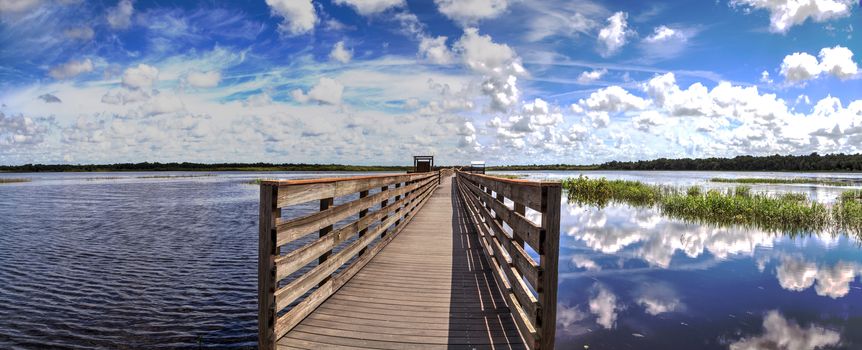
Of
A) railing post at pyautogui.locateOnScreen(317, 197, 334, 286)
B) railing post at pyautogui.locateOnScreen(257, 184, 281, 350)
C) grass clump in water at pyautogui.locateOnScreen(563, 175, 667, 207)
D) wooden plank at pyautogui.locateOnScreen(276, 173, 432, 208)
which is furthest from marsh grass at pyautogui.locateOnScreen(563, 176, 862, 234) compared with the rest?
railing post at pyautogui.locateOnScreen(257, 184, 281, 350)

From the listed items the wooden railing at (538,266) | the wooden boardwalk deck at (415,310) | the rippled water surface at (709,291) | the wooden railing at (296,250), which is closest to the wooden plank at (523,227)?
the wooden railing at (538,266)

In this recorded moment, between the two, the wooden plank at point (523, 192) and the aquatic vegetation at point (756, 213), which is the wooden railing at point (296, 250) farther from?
the aquatic vegetation at point (756, 213)

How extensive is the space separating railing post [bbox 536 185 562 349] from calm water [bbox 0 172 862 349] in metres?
2.43

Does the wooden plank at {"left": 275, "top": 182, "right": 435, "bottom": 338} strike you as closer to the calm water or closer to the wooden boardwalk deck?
the wooden boardwalk deck

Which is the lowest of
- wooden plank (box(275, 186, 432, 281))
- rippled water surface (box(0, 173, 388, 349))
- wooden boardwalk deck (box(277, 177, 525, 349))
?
rippled water surface (box(0, 173, 388, 349))

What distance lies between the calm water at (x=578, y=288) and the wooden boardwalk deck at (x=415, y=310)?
142 cm

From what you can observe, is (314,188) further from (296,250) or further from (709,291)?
(709,291)

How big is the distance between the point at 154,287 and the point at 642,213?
19.8 meters

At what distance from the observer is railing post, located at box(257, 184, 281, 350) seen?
3.88 m

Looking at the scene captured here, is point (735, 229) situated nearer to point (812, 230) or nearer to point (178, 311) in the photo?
point (812, 230)

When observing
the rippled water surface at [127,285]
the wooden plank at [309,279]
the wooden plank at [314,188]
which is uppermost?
the wooden plank at [314,188]

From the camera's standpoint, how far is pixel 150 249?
1229 centimetres

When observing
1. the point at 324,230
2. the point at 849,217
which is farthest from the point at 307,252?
the point at 849,217

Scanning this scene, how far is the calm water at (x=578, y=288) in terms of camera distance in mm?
6367
